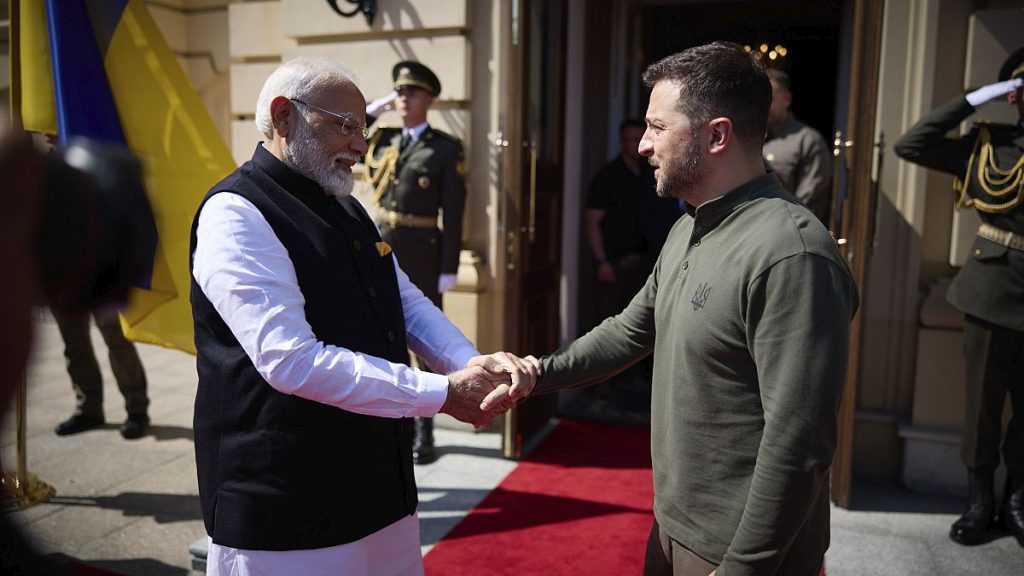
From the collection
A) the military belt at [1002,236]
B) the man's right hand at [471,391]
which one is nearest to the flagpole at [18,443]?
the man's right hand at [471,391]

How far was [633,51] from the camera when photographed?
6.48 m

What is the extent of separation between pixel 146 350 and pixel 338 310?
6.44m

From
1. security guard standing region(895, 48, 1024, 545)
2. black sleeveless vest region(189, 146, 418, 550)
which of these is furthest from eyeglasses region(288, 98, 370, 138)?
security guard standing region(895, 48, 1024, 545)

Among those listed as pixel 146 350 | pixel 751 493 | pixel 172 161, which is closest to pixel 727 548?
pixel 751 493

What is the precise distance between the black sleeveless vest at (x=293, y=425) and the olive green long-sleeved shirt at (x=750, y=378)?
0.69m

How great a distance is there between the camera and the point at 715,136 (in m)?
1.73

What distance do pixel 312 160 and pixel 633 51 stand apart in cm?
505

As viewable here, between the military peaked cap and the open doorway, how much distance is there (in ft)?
5.34

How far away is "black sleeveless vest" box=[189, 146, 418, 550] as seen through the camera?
5.88 feet

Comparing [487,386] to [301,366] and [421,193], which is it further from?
[421,193]

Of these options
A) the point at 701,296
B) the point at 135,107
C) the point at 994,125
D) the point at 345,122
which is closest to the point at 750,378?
the point at 701,296

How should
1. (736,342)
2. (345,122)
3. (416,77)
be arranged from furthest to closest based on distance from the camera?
1. (416,77)
2. (345,122)
3. (736,342)

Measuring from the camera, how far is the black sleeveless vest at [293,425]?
1.79m

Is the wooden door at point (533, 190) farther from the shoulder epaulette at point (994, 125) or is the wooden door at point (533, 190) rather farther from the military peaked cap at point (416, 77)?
the shoulder epaulette at point (994, 125)
